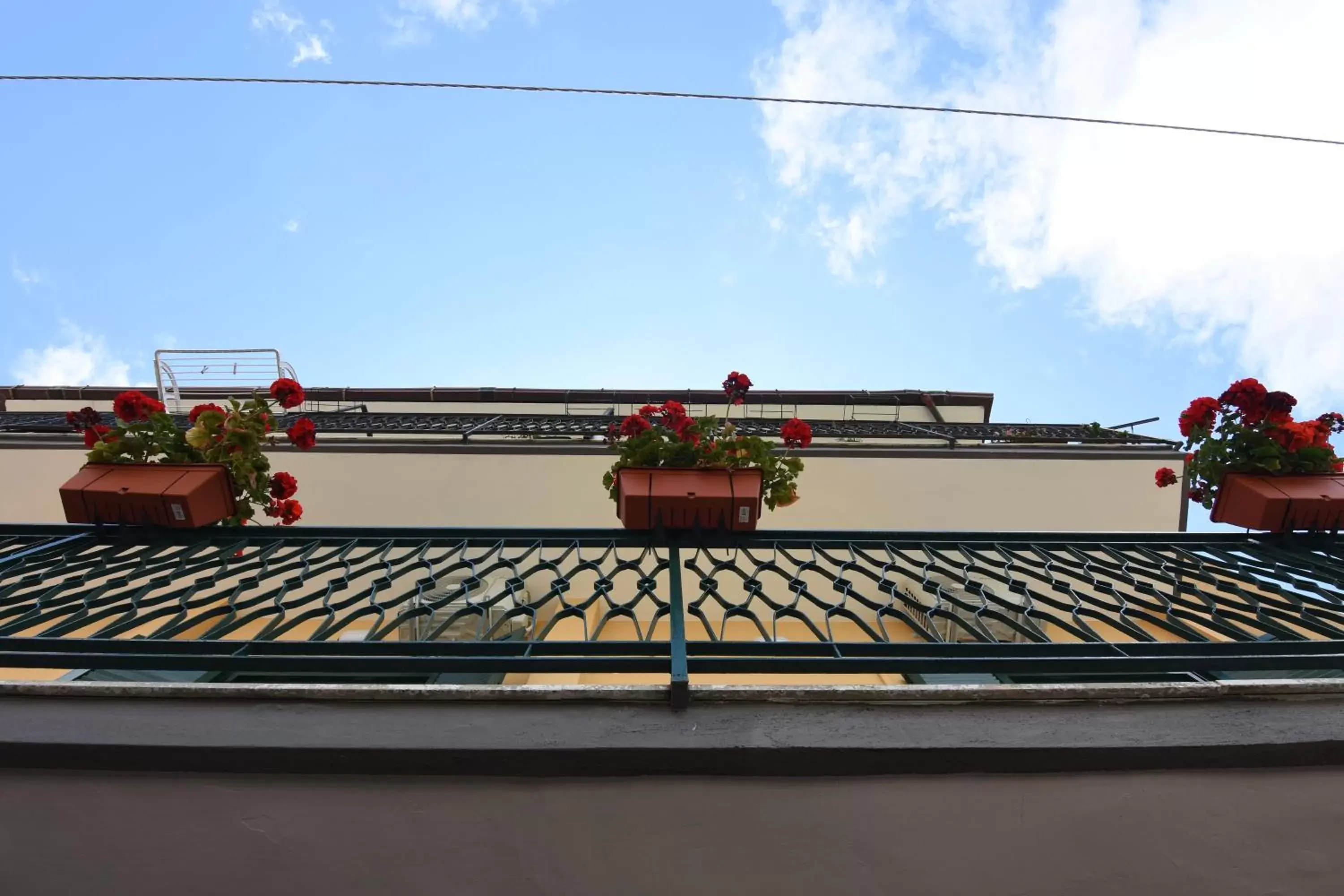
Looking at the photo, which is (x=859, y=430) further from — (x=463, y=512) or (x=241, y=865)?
(x=241, y=865)

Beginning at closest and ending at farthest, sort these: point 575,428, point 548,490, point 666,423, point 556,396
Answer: point 666,423 → point 548,490 → point 575,428 → point 556,396

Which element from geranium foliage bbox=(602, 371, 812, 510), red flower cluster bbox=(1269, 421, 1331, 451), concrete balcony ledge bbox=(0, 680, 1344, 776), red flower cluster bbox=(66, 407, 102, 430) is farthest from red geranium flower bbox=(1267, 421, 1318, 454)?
red flower cluster bbox=(66, 407, 102, 430)

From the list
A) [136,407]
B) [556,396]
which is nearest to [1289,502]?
[136,407]

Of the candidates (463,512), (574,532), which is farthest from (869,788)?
(463,512)

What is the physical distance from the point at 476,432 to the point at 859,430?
423cm

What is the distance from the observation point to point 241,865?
4.01 ft

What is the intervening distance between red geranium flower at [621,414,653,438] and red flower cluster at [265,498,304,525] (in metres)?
1.61

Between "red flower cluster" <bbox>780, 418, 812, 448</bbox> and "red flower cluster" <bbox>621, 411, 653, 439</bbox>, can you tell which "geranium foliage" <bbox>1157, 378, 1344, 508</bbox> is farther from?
"red flower cluster" <bbox>621, 411, 653, 439</bbox>

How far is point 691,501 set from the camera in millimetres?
2545

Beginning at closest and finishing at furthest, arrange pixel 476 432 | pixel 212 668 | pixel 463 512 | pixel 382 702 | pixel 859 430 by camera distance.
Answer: pixel 382 702 → pixel 212 668 → pixel 463 512 → pixel 476 432 → pixel 859 430

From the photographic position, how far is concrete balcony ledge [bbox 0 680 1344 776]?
4.15ft

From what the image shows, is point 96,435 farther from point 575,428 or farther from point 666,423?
point 575,428

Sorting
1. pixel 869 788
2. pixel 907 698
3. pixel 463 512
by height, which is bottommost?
pixel 463 512

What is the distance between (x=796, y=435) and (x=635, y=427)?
2.85ft
